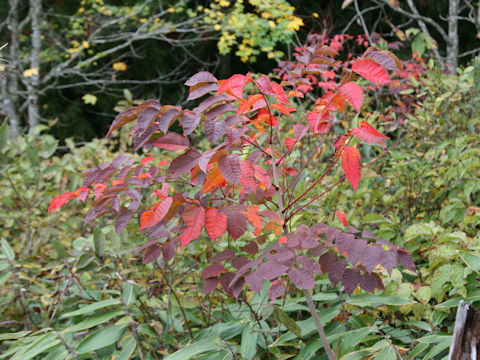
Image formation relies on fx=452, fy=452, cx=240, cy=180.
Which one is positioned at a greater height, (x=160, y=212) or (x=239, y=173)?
(x=239, y=173)

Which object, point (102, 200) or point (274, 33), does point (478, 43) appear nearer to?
point (274, 33)

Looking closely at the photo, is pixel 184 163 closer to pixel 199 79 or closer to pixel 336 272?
pixel 199 79

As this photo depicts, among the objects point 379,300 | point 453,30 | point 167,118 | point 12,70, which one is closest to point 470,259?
point 379,300

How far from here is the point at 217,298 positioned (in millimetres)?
1996

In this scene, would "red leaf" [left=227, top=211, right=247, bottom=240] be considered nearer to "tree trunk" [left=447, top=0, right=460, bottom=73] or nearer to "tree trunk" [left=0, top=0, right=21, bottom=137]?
"tree trunk" [left=447, top=0, right=460, bottom=73]

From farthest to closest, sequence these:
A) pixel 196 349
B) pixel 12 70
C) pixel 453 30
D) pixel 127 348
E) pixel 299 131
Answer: pixel 12 70 → pixel 453 30 → pixel 127 348 → pixel 196 349 → pixel 299 131

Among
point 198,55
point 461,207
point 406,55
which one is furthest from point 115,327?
point 198,55

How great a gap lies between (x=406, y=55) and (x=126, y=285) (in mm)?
7640

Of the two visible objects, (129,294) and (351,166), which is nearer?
(351,166)

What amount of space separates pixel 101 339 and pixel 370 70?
1284 millimetres

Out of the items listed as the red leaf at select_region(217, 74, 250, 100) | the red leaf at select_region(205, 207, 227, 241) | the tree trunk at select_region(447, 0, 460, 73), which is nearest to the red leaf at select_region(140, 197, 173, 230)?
the red leaf at select_region(205, 207, 227, 241)

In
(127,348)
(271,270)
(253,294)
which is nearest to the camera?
(271,270)

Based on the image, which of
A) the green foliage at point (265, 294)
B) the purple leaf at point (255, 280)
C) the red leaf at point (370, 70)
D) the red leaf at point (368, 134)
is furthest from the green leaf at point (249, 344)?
the red leaf at point (370, 70)

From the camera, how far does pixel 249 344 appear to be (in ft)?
4.98
